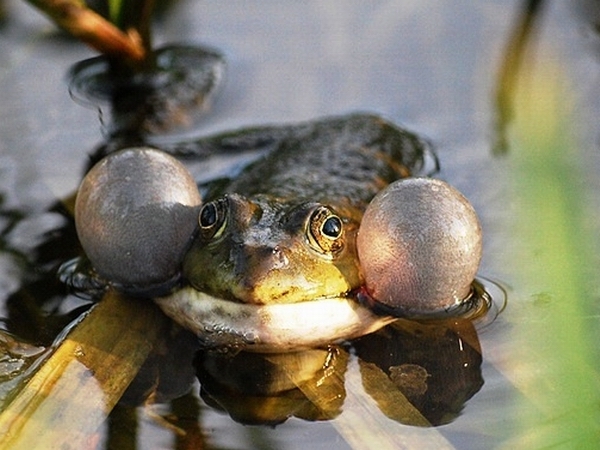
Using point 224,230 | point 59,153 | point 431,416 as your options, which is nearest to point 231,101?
point 59,153

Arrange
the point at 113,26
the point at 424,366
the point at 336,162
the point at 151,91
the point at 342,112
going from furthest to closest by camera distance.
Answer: the point at 151,91 < the point at 342,112 < the point at 113,26 < the point at 336,162 < the point at 424,366

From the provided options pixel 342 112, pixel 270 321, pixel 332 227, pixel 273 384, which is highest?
pixel 332 227

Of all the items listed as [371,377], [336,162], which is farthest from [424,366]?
[336,162]

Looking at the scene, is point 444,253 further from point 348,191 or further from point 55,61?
point 55,61

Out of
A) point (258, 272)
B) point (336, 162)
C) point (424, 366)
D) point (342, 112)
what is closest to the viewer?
point (258, 272)

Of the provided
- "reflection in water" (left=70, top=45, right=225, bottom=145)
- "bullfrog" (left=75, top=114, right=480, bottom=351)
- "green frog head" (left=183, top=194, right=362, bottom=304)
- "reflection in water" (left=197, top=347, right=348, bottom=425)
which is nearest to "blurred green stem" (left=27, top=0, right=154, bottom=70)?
"reflection in water" (left=70, top=45, right=225, bottom=145)

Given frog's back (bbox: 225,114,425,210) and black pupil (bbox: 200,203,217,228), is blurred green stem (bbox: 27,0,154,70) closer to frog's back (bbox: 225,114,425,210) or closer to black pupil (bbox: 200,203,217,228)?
frog's back (bbox: 225,114,425,210)

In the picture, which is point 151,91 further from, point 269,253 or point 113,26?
point 269,253

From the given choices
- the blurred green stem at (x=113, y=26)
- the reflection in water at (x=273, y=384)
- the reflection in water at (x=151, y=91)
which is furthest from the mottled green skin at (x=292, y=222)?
the blurred green stem at (x=113, y=26)
